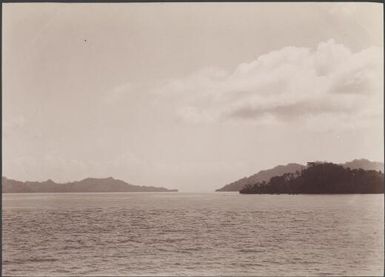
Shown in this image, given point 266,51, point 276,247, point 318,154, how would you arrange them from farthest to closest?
point 276,247, point 318,154, point 266,51

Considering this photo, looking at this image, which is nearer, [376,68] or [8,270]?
[376,68]

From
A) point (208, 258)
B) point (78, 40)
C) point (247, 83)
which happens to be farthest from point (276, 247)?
point (78, 40)

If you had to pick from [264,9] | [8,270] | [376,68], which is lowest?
[8,270]

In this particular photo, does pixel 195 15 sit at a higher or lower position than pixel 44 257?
higher

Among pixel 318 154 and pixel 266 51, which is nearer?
pixel 266 51

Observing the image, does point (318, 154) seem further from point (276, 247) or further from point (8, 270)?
point (8, 270)

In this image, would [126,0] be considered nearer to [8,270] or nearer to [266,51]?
[266,51]

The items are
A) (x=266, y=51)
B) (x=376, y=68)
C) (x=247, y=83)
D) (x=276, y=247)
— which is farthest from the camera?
(x=276, y=247)

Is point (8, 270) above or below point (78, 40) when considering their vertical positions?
below

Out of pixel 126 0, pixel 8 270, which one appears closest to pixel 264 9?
pixel 126 0
